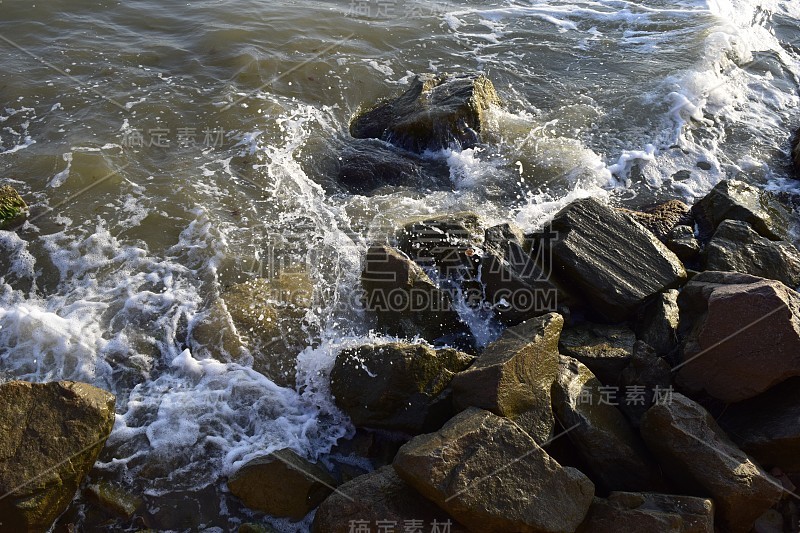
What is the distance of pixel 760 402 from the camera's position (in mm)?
4285

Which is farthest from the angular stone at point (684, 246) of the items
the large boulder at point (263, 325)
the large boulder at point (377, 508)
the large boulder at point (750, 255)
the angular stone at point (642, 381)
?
the large boulder at point (377, 508)

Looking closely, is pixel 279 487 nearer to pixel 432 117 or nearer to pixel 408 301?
pixel 408 301

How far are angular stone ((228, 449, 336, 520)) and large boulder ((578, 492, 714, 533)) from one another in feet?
5.40

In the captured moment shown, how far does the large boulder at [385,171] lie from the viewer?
22.5 feet

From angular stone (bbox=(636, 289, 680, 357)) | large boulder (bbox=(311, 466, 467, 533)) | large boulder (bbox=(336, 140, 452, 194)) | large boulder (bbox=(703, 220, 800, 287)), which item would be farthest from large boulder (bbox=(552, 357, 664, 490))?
large boulder (bbox=(336, 140, 452, 194))

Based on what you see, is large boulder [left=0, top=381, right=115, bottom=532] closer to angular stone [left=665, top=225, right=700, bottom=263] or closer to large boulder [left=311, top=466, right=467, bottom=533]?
large boulder [left=311, top=466, right=467, bottom=533]

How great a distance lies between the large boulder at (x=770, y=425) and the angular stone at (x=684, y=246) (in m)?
1.74

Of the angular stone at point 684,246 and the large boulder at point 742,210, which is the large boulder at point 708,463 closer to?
the angular stone at point 684,246

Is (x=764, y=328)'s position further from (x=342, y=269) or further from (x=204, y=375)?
(x=204, y=375)

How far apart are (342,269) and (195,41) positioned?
18.1 ft

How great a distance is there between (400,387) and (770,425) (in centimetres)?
245

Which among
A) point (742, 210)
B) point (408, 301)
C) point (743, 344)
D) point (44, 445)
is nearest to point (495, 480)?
point (408, 301)

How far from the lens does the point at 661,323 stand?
15.9 ft

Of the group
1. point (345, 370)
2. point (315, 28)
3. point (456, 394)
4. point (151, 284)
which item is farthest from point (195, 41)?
point (456, 394)
